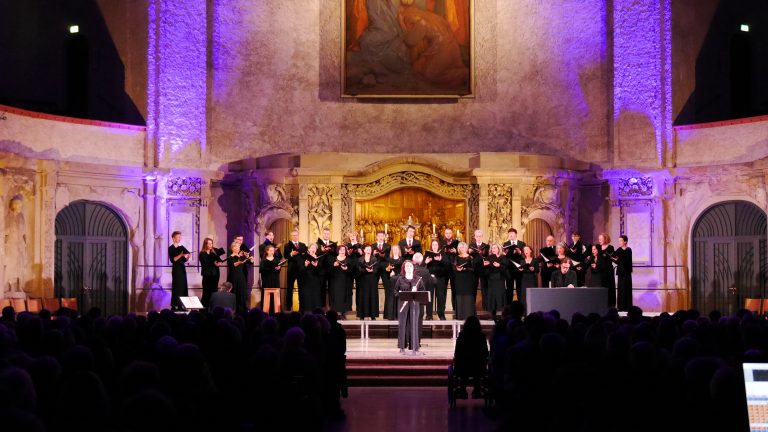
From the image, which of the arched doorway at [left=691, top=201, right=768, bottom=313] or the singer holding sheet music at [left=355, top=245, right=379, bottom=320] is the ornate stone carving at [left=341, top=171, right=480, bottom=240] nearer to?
the singer holding sheet music at [left=355, top=245, right=379, bottom=320]

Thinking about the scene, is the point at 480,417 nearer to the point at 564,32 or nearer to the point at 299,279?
the point at 299,279

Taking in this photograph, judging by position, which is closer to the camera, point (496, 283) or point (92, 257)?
point (496, 283)

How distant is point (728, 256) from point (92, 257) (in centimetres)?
1351

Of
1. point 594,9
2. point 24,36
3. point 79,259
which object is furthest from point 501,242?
point 24,36

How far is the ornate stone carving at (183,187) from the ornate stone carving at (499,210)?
6.39m

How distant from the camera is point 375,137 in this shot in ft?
76.6

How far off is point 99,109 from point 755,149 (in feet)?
46.5

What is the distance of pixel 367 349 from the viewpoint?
15.7 m

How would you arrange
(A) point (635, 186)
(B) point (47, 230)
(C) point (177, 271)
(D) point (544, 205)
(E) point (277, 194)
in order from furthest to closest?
(A) point (635, 186)
(E) point (277, 194)
(D) point (544, 205)
(B) point (47, 230)
(C) point (177, 271)

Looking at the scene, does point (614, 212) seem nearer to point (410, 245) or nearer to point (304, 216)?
point (410, 245)

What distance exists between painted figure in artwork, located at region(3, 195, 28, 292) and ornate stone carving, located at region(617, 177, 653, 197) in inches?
491

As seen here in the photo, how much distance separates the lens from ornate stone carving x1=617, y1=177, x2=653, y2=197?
2189 centimetres

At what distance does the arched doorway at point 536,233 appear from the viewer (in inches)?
841

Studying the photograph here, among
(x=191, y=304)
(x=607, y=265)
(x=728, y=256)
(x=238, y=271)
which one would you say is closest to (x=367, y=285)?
(x=238, y=271)
